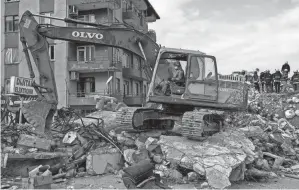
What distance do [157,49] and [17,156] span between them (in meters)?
4.92

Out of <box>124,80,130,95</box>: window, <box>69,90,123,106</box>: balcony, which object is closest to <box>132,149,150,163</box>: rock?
<box>69,90,123,106</box>: balcony

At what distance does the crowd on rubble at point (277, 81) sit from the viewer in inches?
923

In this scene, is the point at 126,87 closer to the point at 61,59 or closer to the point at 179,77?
the point at 61,59

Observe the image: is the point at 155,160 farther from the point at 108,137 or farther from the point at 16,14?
the point at 16,14

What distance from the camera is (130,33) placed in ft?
36.2

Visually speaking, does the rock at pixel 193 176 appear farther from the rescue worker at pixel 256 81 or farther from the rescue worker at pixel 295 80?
the rescue worker at pixel 256 81

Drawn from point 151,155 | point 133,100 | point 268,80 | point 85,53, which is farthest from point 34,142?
point 133,100

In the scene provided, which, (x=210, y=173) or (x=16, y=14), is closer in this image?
(x=210, y=173)

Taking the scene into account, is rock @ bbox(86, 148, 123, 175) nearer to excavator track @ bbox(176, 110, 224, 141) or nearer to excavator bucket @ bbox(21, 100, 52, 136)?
excavator bucket @ bbox(21, 100, 52, 136)

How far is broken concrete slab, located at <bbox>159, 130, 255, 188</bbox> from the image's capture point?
8.33 metres

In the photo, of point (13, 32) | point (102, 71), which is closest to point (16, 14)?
point (13, 32)

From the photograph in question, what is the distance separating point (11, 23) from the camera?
31.7m

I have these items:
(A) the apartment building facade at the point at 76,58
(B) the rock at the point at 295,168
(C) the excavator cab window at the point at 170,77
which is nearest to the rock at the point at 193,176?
(C) the excavator cab window at the point at 170,77

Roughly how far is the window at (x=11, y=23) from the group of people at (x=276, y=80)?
65.7 feet
